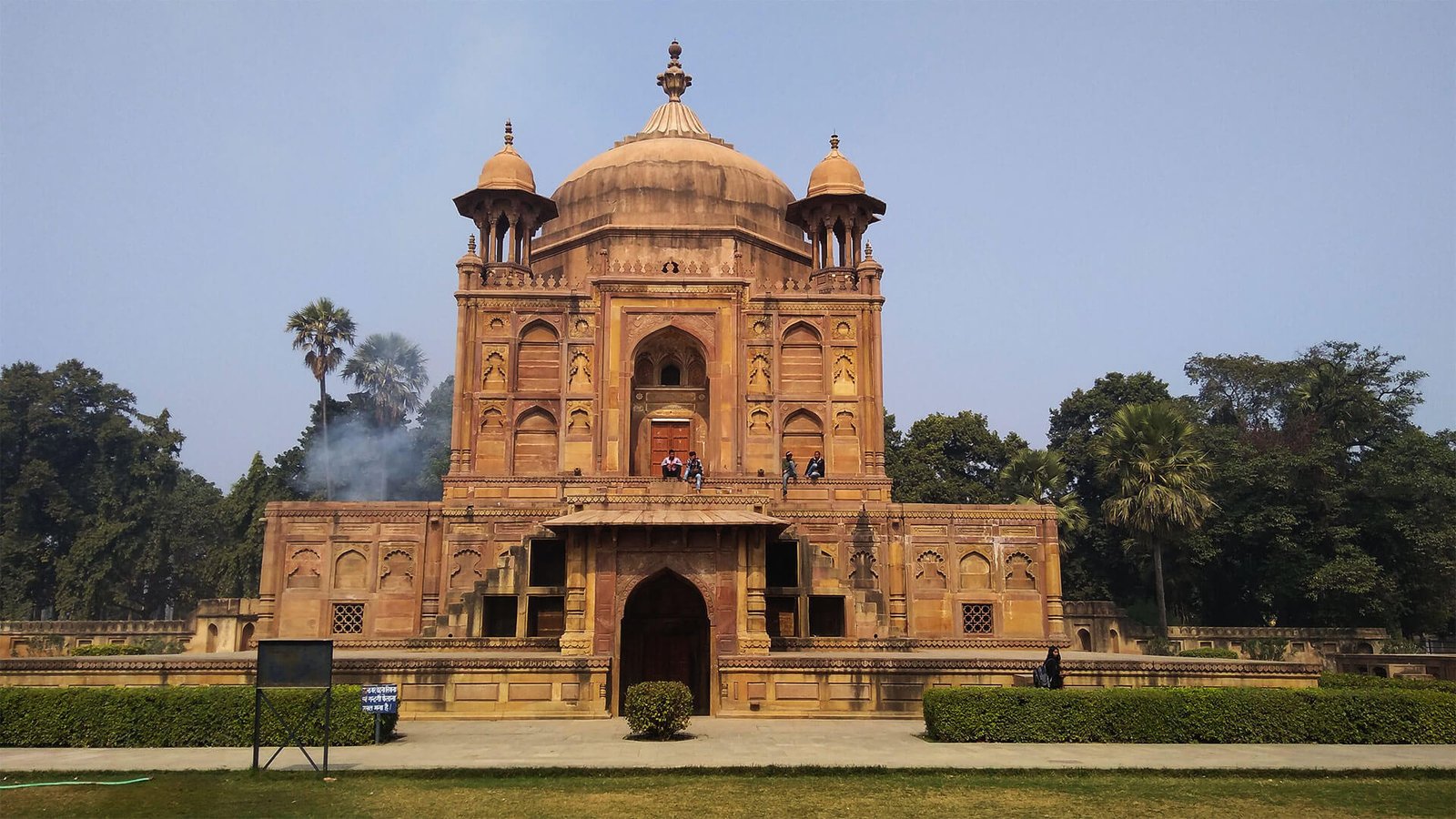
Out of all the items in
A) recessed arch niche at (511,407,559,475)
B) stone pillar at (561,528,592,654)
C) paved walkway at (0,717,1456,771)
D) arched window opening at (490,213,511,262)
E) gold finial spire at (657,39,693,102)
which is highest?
gold finial spire at (657,39,693,102)

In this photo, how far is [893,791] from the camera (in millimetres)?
15969

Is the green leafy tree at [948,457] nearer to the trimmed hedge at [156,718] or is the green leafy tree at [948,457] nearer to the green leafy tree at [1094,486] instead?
the green leafy tree at [1094,486]

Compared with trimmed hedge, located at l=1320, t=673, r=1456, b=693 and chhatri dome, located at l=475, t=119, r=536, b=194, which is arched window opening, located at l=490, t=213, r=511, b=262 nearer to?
chhatri dome, located at l=475, t=119, r=536, b=194

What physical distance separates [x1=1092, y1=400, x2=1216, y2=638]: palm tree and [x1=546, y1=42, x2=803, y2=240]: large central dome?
53.0 ft

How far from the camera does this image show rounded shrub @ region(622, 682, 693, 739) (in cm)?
2105

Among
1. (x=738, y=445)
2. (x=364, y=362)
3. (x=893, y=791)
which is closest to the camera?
(x=893, y=791)

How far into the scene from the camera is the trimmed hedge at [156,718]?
20.6 meters

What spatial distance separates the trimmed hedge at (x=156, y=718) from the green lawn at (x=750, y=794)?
3.38m

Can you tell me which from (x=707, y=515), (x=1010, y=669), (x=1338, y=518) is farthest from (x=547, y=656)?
(x=1338, y=518)

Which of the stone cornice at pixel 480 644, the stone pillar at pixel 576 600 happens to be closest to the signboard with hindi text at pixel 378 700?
the stone pillar at pixel 576 600

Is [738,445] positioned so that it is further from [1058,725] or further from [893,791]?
[893,791]

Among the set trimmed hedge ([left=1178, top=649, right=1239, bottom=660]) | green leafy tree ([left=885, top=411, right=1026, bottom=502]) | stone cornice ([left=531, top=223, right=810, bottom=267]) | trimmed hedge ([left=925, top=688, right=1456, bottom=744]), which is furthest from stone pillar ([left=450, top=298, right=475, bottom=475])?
green leafy tree ([left=885, top=411, right=1026, bottom=502])

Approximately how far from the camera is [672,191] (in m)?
45.8

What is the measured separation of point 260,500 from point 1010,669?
52629mm
